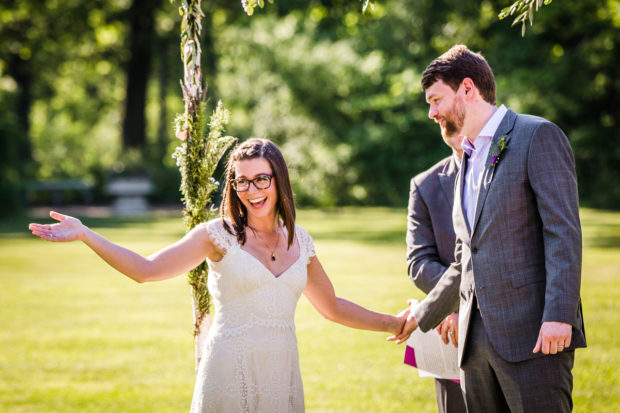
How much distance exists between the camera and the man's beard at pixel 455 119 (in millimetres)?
3479

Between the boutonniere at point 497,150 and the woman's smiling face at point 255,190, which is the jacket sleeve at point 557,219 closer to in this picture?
the boutonniere at point 497,150

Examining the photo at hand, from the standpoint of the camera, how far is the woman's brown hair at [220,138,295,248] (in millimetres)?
3646

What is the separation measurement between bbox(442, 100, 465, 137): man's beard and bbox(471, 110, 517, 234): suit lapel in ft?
0.60

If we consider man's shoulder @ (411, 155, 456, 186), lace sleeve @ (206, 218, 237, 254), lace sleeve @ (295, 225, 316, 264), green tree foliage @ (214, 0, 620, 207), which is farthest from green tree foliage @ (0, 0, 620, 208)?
lace sleeve @ (206, 218, 237, 254)

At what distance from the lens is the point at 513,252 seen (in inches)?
128

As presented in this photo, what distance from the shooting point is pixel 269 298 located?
3.53 m

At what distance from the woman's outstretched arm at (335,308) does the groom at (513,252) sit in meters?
0.76

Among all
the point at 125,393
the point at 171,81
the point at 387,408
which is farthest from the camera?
the point at 171,81

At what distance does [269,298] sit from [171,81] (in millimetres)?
44416

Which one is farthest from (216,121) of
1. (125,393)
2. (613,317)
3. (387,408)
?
(613,317)

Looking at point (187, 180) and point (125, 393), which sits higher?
point (187, 180)

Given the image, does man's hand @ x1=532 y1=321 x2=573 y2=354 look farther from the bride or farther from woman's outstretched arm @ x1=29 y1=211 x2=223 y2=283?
woman's outstretched arm @ x1=29 y1=211 x2=223 y2=283

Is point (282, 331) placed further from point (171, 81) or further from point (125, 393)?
point (171, 81)

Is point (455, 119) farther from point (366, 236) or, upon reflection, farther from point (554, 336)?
point (366, 236)
